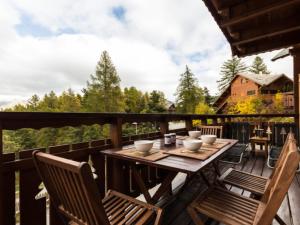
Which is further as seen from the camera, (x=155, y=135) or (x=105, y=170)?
(x=155, y=135)

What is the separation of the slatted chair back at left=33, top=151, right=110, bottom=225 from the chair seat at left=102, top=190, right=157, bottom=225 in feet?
1.18

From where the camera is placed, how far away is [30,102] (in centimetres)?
2897

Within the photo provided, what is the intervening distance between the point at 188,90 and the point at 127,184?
27.8 m

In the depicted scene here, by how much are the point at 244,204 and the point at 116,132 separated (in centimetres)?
138

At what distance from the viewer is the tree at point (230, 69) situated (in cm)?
2708

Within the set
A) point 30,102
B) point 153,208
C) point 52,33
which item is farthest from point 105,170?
point 30,102

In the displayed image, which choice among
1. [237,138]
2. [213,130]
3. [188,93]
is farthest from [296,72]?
[188,93]

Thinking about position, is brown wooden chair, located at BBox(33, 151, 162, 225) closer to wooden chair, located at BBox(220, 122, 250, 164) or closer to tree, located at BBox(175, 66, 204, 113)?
wooden chair, located at BBox(220, 122, 250, 164)

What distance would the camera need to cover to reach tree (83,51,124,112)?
918 inches

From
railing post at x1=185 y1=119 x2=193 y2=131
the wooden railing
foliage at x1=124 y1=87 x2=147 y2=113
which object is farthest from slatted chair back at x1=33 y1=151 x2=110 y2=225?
foliage at x1=124 y1=87 x2=147 y2=113

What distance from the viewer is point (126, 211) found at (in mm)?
1386

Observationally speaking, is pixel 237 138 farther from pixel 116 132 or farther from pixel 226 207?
pixel 116 132

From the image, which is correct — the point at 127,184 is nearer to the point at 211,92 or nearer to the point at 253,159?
the point at 253,159

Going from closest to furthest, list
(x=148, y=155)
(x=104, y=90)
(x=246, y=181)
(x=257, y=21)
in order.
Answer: (x=148, y=155)
(x=246, y=181)
(x=257, y=21)
(x=104, y=90)
